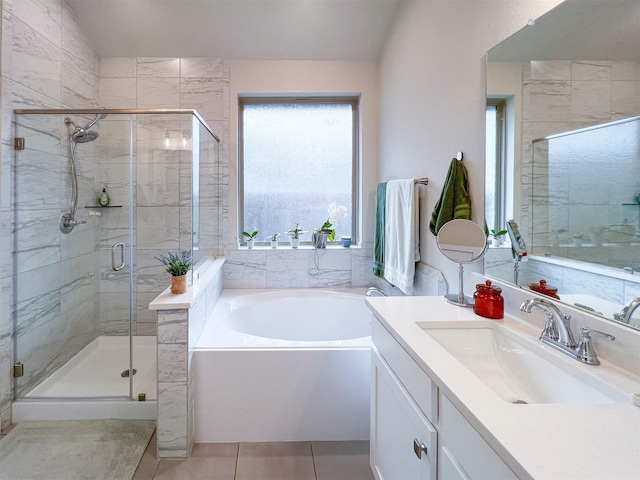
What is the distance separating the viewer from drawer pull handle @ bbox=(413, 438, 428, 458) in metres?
0.95

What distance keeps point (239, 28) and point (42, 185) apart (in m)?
1.83

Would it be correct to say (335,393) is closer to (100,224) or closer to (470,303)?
(470,303)

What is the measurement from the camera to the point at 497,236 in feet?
4.61

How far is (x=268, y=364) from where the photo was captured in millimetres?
1843

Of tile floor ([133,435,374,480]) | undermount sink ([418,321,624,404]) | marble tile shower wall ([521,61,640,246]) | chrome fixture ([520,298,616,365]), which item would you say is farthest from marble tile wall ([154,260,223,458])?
marble tile shower wall ([521,61,640,246])

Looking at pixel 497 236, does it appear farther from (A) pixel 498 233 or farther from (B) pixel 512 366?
(B) pixel 512 366

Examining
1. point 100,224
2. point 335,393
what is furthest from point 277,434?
point 100,224

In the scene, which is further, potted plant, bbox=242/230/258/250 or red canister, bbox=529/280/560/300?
potted plant, bbox=242/230/258/250

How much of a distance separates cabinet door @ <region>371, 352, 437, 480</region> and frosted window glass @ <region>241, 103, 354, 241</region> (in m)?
1.92

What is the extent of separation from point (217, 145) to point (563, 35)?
242 cm

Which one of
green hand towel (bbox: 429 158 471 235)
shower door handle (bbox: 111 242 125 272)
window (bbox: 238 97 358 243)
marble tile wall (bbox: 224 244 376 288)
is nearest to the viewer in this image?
green hand towel (bbox: 429 158 471 235)

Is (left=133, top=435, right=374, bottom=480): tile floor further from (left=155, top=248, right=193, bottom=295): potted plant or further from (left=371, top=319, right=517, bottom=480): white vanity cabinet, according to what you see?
(left=155, top=248, right=193, bottom=295): potted plant

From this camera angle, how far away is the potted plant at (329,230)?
118 inches

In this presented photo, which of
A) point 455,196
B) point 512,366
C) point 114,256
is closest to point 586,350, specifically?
point 512,366
